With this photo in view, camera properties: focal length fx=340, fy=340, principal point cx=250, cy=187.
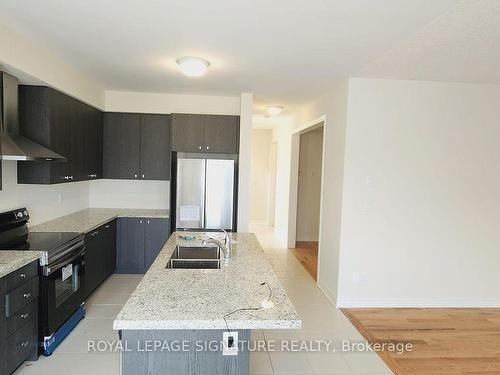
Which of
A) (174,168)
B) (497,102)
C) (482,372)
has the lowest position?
(482,372)

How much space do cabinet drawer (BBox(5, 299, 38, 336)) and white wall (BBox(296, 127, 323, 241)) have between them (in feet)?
18.0

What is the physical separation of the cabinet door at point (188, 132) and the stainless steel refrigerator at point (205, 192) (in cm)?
23

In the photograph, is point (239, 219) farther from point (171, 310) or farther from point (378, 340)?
point (171, 310)

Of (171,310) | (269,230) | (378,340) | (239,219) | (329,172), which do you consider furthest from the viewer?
(269,230)

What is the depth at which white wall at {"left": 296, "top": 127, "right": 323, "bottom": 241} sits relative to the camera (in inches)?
285

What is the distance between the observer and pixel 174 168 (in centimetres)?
478

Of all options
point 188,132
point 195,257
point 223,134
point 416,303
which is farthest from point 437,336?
point 188,132

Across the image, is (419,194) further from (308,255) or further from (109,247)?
(109,247)

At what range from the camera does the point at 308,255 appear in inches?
243

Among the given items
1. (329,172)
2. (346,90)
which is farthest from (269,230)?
(346,90)

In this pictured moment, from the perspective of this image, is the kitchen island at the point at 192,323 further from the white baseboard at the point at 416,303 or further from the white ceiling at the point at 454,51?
the white baseboard at the point at 416,303

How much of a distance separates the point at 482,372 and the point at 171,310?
8.56ft

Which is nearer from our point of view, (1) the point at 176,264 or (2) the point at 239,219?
(1) the point at 176,264

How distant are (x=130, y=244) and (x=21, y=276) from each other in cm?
222
